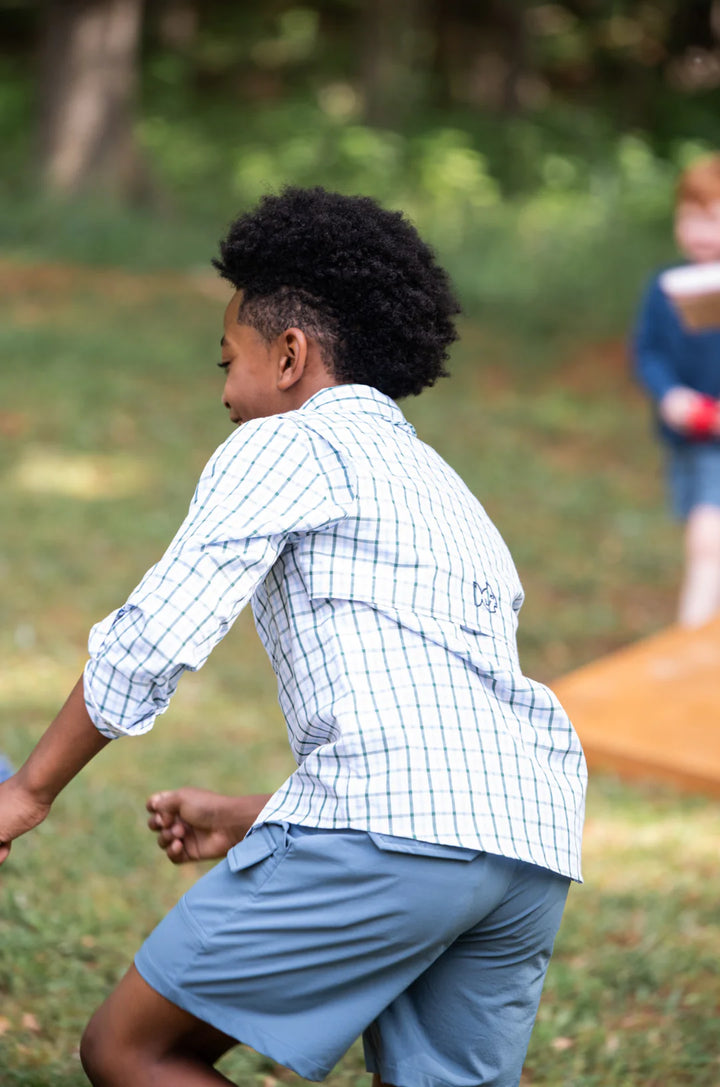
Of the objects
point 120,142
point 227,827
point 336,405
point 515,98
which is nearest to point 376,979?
point 227,827

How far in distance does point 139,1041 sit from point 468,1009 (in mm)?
477

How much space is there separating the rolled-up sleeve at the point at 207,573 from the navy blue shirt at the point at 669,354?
3.80 m

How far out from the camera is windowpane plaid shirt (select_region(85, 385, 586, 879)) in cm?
181

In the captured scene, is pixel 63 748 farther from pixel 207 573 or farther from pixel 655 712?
pixel 655 712

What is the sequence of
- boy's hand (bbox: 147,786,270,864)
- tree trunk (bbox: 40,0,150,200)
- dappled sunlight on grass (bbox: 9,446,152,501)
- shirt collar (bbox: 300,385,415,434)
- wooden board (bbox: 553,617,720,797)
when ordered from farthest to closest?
tree trunk (bbox: 40,0,150,200) < dappled sunlight on grass (bbox: 9,446,152,501) < wooden board (bbox: 553,617,720,797) < boy's hand (bbox: 147,786,270,864) < shirt collar (bbox: 300,385,415,434)

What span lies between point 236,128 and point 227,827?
701 inches

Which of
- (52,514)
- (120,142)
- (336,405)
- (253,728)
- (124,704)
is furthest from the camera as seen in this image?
(120,142)

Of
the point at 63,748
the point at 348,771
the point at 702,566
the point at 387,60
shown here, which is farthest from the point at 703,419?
the point at 387,60

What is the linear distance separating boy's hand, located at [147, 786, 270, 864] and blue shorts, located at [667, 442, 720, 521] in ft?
11.6

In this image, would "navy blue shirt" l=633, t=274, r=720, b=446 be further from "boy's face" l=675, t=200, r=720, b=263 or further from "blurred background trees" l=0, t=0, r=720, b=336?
"blurred background trees" l=0, t=0, r=720, b=336

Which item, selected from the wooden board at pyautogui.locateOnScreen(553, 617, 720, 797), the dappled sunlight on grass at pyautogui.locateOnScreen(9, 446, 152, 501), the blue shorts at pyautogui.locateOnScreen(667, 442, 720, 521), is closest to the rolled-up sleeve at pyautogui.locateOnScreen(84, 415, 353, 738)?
the wooden board at pyautogui.locateOnScreen(553, 617, 720, 797)

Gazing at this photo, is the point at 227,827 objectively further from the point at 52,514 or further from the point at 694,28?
the point at 694,28

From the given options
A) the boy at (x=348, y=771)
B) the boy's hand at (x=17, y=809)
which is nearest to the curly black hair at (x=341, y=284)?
the boy at (x=348, y=771)

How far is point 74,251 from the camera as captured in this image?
41.0 ft
